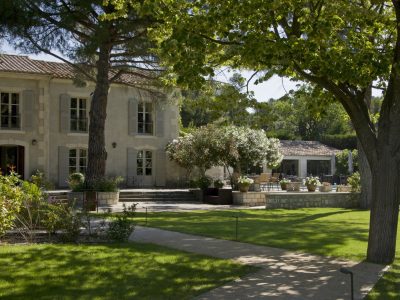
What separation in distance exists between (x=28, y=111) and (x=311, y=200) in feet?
46.5

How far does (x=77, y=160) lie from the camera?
2670cm

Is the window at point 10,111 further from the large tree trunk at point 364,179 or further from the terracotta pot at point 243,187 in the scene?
the large tree trunk at point 364,179

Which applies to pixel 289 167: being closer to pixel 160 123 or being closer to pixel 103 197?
pixel 160 123

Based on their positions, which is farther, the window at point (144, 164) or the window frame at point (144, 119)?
the window frame at point (144, 119)

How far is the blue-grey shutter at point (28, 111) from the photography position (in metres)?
25.0

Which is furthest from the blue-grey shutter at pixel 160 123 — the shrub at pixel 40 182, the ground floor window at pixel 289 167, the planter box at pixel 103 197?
the ground floor window at pixel 289 167

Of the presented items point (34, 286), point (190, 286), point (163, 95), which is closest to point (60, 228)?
point (34, 286)

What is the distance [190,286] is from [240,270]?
1206 mm

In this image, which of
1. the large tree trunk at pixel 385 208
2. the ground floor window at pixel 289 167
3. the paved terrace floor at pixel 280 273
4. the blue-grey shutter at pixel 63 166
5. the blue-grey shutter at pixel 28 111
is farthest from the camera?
the ground floor window at pixel 289 167

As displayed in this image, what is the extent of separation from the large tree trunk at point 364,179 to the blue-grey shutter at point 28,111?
1541 cm

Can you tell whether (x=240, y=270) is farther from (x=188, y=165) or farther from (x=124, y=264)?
(x=188, y=165)

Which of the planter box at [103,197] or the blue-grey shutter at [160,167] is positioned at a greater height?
the blue-grey shutter at [160,167]

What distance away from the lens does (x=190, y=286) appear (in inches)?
247

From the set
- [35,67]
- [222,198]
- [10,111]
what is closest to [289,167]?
[222,198]
